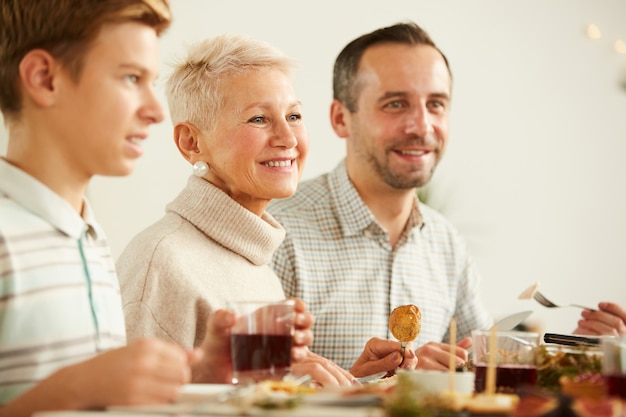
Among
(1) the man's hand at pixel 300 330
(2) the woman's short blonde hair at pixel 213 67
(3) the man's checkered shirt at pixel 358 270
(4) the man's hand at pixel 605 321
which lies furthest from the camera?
(3) the man's checkered shirt at pixel 358 270

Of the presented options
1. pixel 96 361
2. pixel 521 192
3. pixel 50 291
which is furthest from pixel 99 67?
pixel 521 192

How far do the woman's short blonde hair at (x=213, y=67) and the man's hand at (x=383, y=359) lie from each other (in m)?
0.74

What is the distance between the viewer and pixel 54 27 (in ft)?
4.77

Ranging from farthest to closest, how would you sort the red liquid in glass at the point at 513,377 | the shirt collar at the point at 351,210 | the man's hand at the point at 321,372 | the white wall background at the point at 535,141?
the white wall background at the point at 535,141, the shirt collar at the point at 351,210, the man's hand at the point at 321,372, the red liquid in glass at the point at 513,377

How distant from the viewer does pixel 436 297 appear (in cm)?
341

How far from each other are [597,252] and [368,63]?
9.35 ft

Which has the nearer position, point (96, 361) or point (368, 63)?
point (96, 361)

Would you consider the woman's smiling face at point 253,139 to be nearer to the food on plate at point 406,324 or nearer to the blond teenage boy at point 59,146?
the food on plate at point 406,324

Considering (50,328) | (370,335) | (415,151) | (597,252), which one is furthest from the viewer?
(597,252)

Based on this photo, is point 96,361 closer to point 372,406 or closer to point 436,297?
point 372,406

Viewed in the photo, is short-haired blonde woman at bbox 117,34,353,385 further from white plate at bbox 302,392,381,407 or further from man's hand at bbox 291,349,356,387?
white plate at bbox 302,392,381,407

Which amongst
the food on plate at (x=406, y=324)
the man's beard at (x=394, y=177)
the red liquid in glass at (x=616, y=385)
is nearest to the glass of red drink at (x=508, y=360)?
the red liquid in glass at (x=616, y=385)

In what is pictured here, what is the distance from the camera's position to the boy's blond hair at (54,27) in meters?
1.45

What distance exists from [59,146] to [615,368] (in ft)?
3.03
